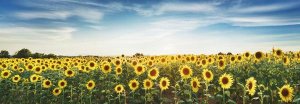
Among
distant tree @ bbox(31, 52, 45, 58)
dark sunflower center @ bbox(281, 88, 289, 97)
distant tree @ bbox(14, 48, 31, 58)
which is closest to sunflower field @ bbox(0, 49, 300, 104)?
dark sunflower center @ bbox(281, 88, 289, 97)

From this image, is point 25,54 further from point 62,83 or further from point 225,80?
point 225,80

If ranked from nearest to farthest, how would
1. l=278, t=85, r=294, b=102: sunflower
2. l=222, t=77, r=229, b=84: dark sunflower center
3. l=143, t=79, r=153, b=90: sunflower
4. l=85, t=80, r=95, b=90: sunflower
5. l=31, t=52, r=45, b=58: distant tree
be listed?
l=278, t=85, r=294, b=102: sunflower
l=222, t=77, r=229, b=84: dark sunflower center
l=143, t=79, r=153, b=90: sunflower
l=85, t=80, r=95, b=90: sunflower
l=31, t=52, r=45, b=58: distant tree

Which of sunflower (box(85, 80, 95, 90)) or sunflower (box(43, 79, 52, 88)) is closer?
sunflower (box(85, 80, 95, 90))

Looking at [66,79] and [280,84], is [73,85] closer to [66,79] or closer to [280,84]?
[66,79]

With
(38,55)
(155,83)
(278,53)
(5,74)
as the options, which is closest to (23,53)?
(38,55)

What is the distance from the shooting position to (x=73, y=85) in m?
14.5

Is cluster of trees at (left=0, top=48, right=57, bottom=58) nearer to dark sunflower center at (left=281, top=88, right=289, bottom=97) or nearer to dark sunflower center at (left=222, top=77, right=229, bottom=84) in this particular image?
dark sunflower center at (left=222, top=77, right=229, bottom=84)

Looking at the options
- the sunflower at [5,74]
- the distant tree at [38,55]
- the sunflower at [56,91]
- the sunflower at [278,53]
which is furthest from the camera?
the distant tree at [38,55]

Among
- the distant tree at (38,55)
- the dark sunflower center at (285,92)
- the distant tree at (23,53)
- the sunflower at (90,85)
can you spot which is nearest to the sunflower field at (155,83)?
the sunflower at (90,85)

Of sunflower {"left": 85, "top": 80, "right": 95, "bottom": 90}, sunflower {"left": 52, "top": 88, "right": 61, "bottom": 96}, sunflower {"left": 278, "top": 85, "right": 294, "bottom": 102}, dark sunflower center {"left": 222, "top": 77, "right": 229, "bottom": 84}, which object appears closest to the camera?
sunflower {"left": 278, "top": 85, "right": 294, "bottom": 102}

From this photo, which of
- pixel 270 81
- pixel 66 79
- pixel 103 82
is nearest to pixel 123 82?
pixel 103 82

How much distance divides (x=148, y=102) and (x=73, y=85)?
10.7 feet

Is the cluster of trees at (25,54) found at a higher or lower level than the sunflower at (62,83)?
higher

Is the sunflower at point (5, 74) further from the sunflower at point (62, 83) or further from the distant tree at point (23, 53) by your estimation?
the distant tree at point (23, 53)
